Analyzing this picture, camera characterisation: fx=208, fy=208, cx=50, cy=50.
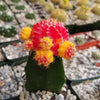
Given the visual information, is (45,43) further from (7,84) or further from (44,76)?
(7,84)

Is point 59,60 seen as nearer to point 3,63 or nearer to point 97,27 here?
point 3,63

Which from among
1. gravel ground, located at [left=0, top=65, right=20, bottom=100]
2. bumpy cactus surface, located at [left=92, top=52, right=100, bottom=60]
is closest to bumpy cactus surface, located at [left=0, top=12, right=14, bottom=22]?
gravel ground, located at [left=0, top=65, right=20, bottom=100]

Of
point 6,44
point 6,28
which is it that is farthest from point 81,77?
point 6,28

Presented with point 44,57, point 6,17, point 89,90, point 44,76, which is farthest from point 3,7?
point 44,57

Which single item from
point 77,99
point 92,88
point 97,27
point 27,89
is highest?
point 27,89

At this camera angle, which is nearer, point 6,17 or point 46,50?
point 46,50

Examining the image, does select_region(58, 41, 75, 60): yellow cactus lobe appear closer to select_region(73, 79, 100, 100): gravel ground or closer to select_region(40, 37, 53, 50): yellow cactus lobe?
select_region(40, 37, 53, 50): yellow cactus lobe
